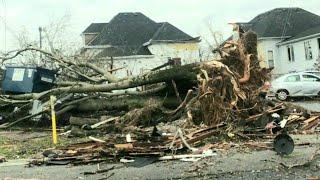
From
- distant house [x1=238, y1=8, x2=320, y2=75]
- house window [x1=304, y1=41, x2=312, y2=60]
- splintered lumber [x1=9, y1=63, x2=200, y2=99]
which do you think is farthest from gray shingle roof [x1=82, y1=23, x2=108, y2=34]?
splintered lumber [x1=9, y1=63, x2=200, y2=99]

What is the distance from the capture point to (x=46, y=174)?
8.62 m

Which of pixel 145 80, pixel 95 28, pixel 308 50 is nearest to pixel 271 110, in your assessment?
pixel 145 80

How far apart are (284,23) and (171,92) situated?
119 feet

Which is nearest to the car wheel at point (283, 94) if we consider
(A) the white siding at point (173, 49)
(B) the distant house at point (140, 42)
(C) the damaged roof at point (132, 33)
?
(B) the distant house at point (140, 42)

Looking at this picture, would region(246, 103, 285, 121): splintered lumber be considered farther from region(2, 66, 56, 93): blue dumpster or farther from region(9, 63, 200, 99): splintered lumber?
region(2, 66, 56, 93): blue dumpster

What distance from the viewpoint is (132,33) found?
49.8 m

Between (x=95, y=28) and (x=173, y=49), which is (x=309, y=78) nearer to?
(x=173, y=49)

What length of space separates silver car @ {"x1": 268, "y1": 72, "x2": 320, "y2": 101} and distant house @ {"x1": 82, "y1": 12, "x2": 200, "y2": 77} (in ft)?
55.0

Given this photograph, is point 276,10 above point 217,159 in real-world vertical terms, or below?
above

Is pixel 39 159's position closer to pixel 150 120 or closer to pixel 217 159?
pixel 217 159

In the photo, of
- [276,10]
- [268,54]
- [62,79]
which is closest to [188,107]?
[62,79]

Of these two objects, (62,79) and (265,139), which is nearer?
(265,139)

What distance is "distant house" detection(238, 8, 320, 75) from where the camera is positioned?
43438 millimetres

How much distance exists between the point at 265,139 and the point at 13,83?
9.78 meters
